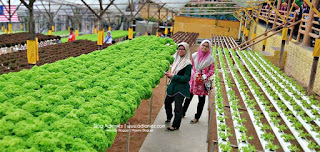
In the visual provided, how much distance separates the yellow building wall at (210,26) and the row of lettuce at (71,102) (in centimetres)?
2745

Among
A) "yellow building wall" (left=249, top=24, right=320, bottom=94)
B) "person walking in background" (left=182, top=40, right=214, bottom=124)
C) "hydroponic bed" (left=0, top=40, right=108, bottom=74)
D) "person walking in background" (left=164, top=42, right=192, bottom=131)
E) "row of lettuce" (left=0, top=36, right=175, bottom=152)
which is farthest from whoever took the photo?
"hydroponic bed" (left=0, top=40, right=108, bottom=74)

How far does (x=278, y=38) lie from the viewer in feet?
48.1

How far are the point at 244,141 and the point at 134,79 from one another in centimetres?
250

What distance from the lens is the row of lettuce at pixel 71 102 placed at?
10.3 feet

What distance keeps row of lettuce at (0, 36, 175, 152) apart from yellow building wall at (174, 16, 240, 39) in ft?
90.1

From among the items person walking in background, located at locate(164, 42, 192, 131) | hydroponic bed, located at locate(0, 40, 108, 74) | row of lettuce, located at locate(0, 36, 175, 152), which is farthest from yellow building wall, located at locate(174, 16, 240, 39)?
person walking in background, located at locate(164, 42, 192, 131)

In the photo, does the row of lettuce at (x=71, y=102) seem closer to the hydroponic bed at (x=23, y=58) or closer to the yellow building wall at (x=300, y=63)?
the hydroponic bed at (x=23, y=58)

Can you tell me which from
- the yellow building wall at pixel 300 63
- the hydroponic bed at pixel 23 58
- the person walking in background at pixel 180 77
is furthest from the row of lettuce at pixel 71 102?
the yellow building wall at pixel 300 63

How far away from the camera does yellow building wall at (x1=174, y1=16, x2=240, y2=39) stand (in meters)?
33.5

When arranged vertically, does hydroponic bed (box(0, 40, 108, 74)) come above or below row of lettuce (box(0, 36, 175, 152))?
below

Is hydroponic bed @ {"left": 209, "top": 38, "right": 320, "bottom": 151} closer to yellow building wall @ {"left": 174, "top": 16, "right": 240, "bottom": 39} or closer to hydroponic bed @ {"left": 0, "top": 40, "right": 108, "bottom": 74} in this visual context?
hydroponic bed @ {"left": 0, "top": 40, "right": 108, "bottom": 74}

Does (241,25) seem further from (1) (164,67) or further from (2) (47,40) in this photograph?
(1) (164,67)

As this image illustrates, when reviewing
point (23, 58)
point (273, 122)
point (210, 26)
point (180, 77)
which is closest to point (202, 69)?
point (180, 77)

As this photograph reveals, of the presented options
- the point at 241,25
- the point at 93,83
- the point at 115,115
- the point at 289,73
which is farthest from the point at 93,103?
the point at 241,25
